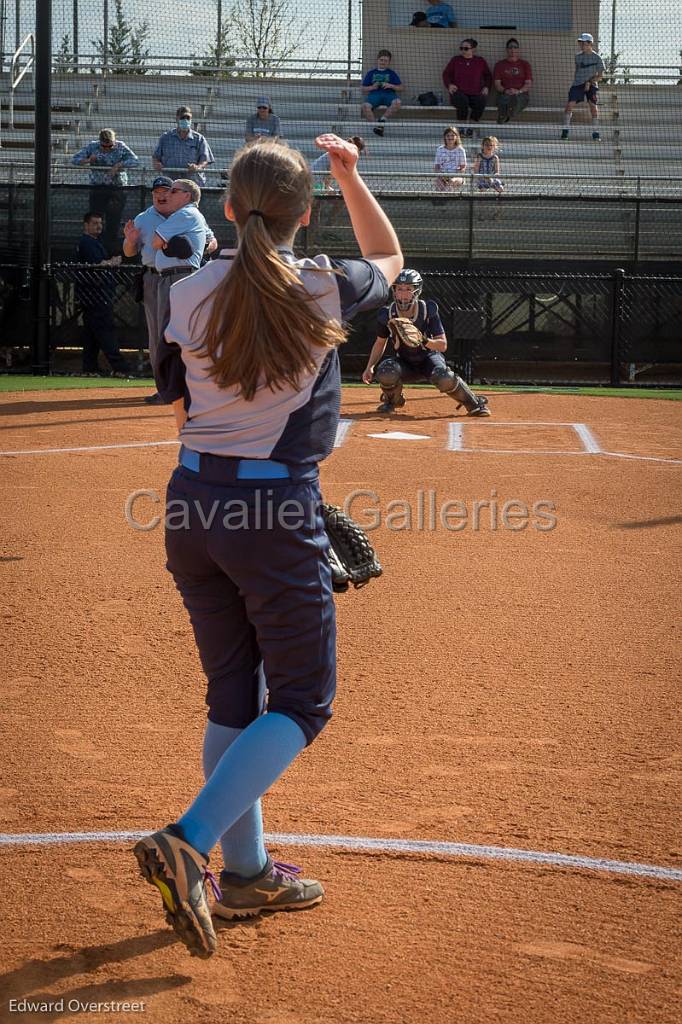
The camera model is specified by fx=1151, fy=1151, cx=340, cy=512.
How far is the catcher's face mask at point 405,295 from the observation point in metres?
13.2

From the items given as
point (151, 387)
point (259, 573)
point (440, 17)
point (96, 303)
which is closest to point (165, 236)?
point (151, 387)

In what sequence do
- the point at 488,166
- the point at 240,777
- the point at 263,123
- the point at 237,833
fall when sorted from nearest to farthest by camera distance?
the point at 240,777, the point at 237,833, the point at 488,166, the point at 263,123

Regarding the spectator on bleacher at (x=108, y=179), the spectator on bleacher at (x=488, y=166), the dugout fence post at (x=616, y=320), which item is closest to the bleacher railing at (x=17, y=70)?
the spectator on bleacher at (x=108, y=179)

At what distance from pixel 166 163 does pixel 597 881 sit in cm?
1821

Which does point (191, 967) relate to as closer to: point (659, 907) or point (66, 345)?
point (659, 907)

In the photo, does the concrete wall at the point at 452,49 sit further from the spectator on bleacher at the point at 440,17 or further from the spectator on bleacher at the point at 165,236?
the spectator on bleacher at the point at 165,236

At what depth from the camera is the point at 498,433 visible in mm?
12320

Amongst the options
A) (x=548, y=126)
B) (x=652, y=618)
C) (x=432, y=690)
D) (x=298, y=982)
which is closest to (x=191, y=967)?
(x=298, y=982)

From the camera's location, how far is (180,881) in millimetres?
2711

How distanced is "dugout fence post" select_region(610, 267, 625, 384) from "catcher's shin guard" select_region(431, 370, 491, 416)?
4898 mm

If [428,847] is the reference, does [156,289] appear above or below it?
above

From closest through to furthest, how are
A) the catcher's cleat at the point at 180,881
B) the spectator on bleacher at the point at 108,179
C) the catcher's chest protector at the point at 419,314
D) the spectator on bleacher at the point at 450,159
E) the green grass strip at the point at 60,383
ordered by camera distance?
the catcher's cleat at the point at 180,881 < the catcher's chest protector at the point at 419,314 < the green grass strip at the point at 60,383 < the spectator on bleacher at the point at 108,179 < the spectator on bleacher at the point at 450,159

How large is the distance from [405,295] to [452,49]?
50.9ft

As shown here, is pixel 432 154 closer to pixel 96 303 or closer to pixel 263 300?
pixel 96 303
